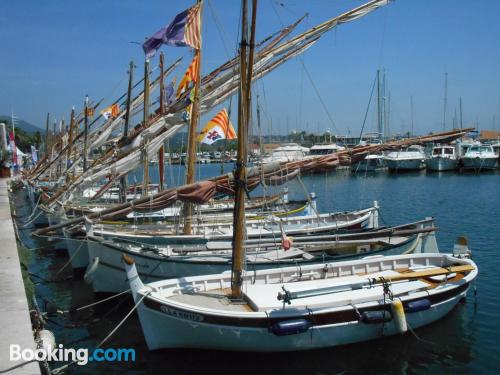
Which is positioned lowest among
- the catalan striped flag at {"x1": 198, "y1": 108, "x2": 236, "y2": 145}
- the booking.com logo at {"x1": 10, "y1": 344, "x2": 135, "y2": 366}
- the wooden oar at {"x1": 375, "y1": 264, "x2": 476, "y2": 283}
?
the booking.com logo at {"x1": 10, "y1": 344, "x2": 135, "y2": 366}

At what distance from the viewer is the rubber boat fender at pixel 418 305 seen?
12453 mm

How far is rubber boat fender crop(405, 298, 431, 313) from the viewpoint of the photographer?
12453mm

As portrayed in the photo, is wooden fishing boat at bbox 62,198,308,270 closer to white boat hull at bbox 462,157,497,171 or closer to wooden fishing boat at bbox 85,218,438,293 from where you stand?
wooden fishing boat at bbox 85,218,438,293

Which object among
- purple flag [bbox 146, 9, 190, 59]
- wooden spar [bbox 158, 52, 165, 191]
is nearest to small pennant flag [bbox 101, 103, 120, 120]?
wooden spar [bbox 158, 52, 165, 191]

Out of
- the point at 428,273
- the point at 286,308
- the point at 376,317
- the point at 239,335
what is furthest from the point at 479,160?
the point at 239,335

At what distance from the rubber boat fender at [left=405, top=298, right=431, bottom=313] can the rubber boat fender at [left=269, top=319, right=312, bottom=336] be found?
3.07 metres

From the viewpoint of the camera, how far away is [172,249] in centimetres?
1758

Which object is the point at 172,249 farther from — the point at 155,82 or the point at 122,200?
the point at 155,82

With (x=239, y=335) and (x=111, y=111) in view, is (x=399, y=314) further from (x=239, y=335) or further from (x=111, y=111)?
(x=111, y=111)


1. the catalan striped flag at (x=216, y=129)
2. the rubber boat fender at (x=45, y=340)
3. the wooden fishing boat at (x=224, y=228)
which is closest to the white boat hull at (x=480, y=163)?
the wooden fishing boat at (x=224, y=228)

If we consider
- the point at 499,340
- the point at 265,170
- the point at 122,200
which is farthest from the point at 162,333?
the point at 122,200

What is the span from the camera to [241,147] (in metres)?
11.8

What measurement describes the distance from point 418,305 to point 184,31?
1129 centimetres

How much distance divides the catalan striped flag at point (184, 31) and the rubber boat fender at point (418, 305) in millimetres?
10814
